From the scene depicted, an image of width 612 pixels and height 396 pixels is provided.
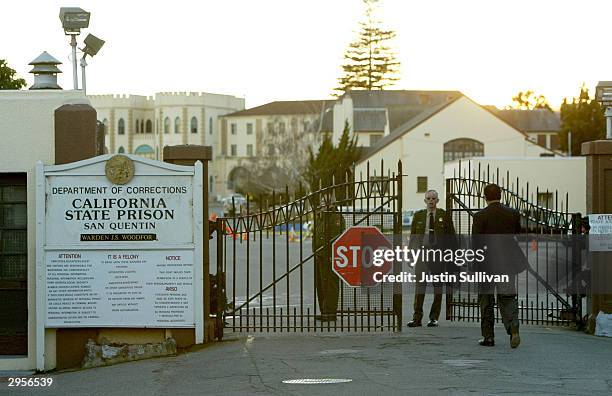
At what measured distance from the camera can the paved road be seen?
416 inches

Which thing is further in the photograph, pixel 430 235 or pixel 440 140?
pixel 440 140

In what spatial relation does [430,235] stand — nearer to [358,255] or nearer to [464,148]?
[358,255]

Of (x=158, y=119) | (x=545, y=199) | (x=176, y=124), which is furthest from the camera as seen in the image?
(x=158, y=119)

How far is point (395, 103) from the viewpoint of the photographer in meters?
102

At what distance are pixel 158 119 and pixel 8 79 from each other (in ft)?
323

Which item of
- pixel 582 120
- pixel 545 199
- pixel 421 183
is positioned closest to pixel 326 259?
pixel 545 199

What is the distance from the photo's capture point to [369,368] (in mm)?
11586

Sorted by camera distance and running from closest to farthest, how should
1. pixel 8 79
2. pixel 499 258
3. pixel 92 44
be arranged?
pixel 499 258, pixel 92 44, pixel 8 79

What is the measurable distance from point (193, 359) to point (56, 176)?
8.52 feet

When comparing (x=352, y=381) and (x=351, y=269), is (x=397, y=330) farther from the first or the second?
(x=352, y=381)

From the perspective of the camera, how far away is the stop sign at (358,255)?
14328 mm

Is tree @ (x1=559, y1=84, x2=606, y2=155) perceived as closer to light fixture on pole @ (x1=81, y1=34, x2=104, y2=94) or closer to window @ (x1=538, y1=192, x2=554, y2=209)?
window @ (x1=538, y1=192, x2=554, y2=209)

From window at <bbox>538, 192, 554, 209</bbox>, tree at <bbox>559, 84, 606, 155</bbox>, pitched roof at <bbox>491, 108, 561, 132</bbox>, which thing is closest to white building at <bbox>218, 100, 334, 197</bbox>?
pitched roof at <bbox>491, 108, 561, 132</bbox>

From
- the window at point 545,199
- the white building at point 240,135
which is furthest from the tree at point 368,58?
the window at point 545,199
